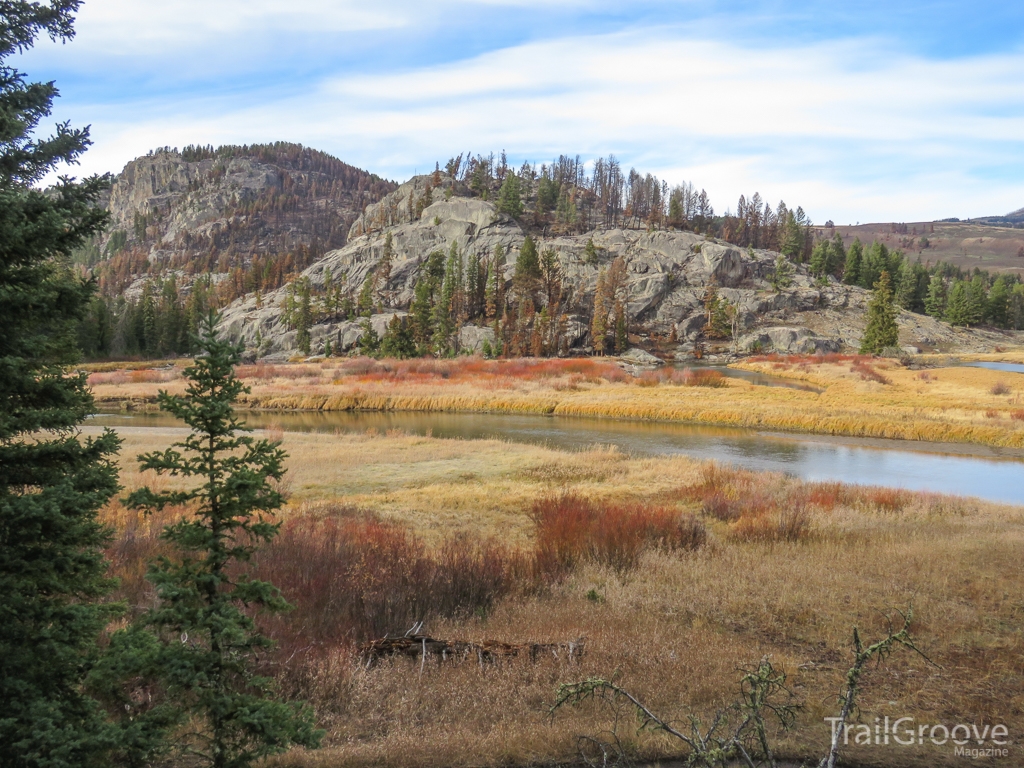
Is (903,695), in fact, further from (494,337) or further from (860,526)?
(494,337)

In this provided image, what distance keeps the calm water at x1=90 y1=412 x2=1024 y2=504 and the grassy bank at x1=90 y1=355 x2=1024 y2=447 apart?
7.47 feet

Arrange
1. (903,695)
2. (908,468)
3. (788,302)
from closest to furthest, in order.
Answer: (903,695)
(908,468)
(788,302)

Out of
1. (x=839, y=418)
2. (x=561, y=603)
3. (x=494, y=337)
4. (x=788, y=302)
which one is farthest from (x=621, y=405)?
(x=788, y=302)

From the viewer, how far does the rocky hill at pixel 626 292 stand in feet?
367

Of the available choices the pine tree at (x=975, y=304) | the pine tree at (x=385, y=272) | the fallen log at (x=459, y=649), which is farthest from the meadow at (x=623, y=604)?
the pine tree at (x=975, y=304)

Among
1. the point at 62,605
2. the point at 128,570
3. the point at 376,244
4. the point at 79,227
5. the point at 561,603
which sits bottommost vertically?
the point at 561,603

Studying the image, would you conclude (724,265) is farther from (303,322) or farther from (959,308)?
(303,322)

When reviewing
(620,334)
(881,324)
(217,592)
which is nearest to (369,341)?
(620,334)

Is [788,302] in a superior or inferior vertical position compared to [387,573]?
superior

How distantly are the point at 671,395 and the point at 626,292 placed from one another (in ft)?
276

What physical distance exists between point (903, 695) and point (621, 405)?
3648cm

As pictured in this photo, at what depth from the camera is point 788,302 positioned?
12500 centimetres

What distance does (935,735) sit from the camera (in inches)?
253

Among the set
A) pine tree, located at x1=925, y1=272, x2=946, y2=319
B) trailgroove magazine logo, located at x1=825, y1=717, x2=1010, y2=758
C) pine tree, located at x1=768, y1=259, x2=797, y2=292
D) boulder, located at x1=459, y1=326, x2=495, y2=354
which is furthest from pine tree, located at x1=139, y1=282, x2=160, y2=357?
pine tree, located at x1=925, y1=272, x2=946, y2=319
